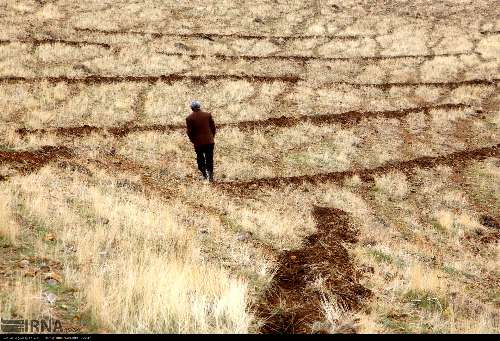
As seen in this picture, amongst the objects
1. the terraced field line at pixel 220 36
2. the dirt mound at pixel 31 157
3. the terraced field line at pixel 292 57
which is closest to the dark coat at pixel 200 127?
the dirt mound at pixel 31 157

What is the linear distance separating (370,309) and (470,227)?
1008cm

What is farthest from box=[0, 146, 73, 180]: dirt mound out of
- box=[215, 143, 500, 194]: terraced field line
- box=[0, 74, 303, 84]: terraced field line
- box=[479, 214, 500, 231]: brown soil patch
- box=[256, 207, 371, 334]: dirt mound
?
box=[479, 214, 500, 231]: brown soil patch

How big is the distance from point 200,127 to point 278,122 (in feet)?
33.1

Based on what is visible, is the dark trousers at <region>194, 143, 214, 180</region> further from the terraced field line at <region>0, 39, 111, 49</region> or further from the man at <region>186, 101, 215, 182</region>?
the terraced field line at <region>0, 39, 111, 49</region>

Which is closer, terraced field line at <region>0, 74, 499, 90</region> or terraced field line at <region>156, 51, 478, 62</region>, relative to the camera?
terraced field line at <region>0, 74, 499, 90</region>

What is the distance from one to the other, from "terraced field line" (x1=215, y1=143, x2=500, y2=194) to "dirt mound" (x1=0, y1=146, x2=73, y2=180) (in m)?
5.27

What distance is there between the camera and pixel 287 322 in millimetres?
5953

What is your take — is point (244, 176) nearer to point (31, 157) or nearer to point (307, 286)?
point (31, 157)

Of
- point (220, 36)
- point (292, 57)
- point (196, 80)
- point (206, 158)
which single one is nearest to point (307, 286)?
point (206, 158)

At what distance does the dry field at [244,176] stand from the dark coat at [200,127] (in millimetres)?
1571

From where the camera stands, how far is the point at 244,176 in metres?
17.4

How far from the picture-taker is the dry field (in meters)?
6.25

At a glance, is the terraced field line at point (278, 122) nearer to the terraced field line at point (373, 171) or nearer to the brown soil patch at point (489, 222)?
the terraced field line at point (373, 171)

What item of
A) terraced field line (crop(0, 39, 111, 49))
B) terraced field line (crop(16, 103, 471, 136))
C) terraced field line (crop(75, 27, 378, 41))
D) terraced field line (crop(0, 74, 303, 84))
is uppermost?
terraced field line (crop(75, 27, 378, 41))
